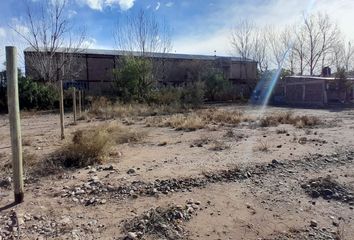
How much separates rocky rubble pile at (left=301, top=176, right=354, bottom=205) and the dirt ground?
1 centimetres

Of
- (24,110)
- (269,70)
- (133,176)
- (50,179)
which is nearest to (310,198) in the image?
(133,176)

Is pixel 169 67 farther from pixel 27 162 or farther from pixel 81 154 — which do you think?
pixel 27 162

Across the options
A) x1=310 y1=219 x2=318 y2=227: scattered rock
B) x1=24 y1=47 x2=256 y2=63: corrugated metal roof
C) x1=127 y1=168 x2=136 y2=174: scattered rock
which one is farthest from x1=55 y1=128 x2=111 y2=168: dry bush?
x1=24 y1=47 x2=256 y2=63: corrugated metal roof

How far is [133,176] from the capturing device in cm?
537

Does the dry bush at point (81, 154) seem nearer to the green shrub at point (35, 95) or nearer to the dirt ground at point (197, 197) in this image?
the dirt ground at point (197, 197)

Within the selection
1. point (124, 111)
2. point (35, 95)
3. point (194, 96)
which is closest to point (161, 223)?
point (124, 111)

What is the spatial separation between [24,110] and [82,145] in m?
19.6

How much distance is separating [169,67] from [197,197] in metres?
35.9

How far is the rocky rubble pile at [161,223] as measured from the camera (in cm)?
350

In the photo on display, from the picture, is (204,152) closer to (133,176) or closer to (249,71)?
(133,176)

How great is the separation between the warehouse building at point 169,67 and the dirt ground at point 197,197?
1078 inches

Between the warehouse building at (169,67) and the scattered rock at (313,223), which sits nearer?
the scattered rock at (313,223)

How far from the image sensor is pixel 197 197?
455 centimetres

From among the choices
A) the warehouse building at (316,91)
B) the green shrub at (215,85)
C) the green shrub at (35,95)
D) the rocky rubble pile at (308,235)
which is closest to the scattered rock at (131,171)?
the rocky rubble pile at (308,235)
